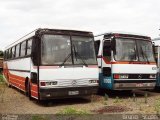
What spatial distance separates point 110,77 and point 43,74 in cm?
359

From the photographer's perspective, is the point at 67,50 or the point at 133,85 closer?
the point at 67,50

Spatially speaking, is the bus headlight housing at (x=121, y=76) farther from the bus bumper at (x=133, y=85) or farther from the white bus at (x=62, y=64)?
the white bus at (x=62, y=64)

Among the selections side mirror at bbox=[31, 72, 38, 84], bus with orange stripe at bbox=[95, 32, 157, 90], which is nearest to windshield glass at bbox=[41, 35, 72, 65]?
side mirror at bbox=[31, 72, 38, 84]

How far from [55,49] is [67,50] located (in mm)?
545

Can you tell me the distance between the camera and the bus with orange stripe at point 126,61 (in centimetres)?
1572

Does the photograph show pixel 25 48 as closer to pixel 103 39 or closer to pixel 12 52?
pixel 103 39

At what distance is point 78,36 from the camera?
1435 centimetres

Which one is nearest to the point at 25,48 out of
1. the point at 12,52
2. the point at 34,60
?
the point at 34,60

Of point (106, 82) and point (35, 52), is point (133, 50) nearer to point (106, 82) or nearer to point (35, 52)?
point (106, 82)

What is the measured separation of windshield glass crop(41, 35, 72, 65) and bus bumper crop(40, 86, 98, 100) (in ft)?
3.25

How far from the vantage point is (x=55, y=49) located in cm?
1359

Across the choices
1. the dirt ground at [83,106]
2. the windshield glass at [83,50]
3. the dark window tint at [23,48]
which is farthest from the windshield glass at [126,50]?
the dark window tint at [23,48]

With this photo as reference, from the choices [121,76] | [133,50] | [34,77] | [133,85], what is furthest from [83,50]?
[133,85]

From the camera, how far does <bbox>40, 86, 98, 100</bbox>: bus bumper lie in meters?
13.4
